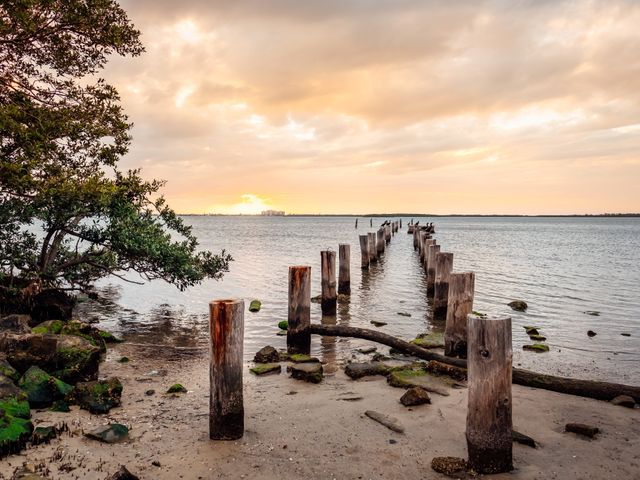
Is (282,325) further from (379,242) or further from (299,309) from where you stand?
(379,242)

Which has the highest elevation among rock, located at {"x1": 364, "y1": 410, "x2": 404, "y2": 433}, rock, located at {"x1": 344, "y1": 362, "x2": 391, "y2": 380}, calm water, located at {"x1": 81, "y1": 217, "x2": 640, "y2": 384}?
rock, located at {"x1": 364, "y1": 410, "x2": 404, "y2": 433}

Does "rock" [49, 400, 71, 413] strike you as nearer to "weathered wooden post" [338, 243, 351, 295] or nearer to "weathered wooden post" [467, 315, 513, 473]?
"weathered wooden post" [467, 315, 513, 473]

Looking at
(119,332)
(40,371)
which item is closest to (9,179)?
(40,371)

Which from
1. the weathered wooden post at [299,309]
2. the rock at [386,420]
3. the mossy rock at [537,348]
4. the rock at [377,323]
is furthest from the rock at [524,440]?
the rock at [377,323]

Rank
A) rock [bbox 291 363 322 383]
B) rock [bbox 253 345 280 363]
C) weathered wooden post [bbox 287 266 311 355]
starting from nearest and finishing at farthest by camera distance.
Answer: rock [bbox 291 363 322 383] → rock [bbox 253 345 280 363] → weathered wooden post [bbox 287 266 311 355]

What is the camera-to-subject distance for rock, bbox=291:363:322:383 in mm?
7569

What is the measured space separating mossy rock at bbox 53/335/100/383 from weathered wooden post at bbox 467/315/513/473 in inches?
229

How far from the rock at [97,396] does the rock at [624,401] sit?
7241 millimetres

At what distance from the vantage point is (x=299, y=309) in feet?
30.9

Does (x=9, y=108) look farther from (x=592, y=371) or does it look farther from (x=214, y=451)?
(x=592, y=371)

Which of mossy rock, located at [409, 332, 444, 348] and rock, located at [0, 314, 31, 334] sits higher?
rock, located at [0, 314, 31, 334]

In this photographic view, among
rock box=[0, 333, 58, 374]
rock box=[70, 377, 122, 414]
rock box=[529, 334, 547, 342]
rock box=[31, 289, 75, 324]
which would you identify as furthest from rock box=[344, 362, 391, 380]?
rock box=[31, 289, 75, 324]

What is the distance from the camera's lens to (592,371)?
8.66 meters

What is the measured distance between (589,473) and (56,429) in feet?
19.7
